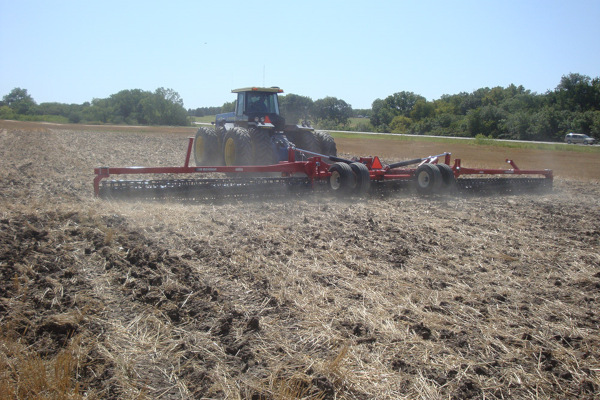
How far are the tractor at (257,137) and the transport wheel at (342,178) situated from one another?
1.05 m

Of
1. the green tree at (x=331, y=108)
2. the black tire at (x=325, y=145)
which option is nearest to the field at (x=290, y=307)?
the black tire at (x=325, y=145)

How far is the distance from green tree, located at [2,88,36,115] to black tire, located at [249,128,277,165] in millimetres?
77669

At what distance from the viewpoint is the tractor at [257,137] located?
1005cm

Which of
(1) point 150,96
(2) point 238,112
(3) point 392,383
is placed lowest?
(3) point 392,383

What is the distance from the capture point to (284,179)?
8.42 m

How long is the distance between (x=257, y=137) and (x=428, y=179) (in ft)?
11.6

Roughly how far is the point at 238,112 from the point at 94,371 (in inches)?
379

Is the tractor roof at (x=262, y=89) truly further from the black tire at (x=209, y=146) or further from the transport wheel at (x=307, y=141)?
the black tire at (x=209, y=146)

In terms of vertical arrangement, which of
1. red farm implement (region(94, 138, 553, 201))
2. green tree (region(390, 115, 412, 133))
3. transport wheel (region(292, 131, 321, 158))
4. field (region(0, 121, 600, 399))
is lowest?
field (region(0, 121, 600, 399))

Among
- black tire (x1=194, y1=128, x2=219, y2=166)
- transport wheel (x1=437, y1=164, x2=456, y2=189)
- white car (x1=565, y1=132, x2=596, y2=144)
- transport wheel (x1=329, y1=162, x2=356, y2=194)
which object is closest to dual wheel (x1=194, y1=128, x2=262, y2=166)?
black tire (x1=194, y1=128, x2=219, y2=166)

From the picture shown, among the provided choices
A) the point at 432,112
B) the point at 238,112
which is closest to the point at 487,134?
the point at 432,112

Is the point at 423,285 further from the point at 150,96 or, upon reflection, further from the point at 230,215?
the point at 150,96

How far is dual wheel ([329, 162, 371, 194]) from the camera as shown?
27.7ft

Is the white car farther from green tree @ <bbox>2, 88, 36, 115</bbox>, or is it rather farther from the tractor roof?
green tree @ <bbox>2, 88, 36, 115</bbox>
